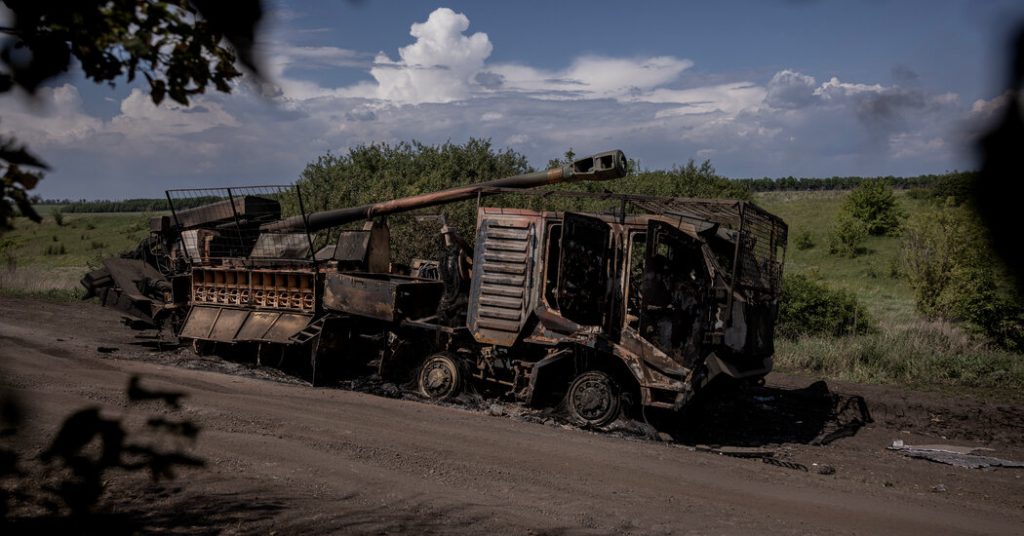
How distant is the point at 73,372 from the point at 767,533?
10789mm

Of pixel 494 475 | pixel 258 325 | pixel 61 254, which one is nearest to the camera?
pixel 494 475

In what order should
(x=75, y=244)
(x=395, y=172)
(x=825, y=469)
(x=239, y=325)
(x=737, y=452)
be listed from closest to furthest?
(x=825, y=469) → (x=737, y=452) → (x=239, y=325) → (x=395, y=172) → (x=75, y=244)

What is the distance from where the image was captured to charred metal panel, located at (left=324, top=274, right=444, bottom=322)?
45.1 feet

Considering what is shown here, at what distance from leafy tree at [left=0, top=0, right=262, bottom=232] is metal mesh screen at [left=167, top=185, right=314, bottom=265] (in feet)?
42.2

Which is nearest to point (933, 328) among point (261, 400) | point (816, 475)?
point (816, 475)

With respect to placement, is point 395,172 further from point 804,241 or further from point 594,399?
point 804,241

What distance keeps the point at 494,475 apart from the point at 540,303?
4059 millimetres

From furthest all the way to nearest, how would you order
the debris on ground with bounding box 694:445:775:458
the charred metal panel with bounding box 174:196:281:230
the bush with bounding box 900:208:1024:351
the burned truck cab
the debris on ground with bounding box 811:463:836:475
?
the bush with bounding box 900:208:1024:351 < the charred metal panel with bounding box 174:196:281:230 < the burned truck cab < the debris on ground with bounding box 694:445:775:458 < the debris on ground with bounding box 811:463:836:475

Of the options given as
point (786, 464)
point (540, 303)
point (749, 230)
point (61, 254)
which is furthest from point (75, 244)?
point (786, 464)

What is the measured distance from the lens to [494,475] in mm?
8547

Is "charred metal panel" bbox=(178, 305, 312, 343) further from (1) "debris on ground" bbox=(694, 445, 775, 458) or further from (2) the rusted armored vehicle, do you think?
(1) "debris on ground" bbox=(694, 445, 775, 458)

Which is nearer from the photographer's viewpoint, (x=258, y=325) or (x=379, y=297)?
(x=379, y=297)

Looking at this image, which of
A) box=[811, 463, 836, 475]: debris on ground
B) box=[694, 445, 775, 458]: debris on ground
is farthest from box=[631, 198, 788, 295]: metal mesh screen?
box=[811, 463, 836, 475]: debris on ground

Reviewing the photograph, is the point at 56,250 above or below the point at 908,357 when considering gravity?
below
